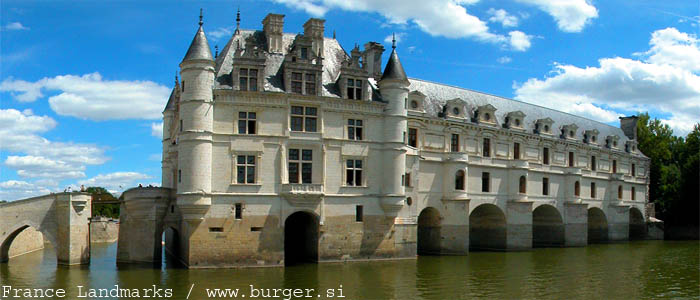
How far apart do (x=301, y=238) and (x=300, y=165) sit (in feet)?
17.7

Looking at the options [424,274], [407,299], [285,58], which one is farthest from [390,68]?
[407,299]

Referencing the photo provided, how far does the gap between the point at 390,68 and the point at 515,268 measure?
12.9 metres

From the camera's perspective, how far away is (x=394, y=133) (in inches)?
1342

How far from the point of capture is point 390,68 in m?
34.6

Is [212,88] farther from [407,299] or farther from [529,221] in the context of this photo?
[529,221]

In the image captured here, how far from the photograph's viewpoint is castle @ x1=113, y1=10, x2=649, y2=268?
98.9ft

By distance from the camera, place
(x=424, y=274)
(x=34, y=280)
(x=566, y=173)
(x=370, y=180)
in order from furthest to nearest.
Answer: (x=566, y=173) → (x=370, y=180) → (x=424, y=274) → (x=34, y=280)

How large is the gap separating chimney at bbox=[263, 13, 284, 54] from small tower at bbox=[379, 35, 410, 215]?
6.12 meters

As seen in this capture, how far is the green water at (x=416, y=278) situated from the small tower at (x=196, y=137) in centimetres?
342

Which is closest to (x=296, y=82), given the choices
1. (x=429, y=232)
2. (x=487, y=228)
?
(x=429, y=232)

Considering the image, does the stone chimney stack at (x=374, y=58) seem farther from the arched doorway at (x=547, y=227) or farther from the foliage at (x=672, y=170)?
the foliage at (x=672, y=170)

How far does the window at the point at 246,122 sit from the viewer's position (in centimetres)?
3095

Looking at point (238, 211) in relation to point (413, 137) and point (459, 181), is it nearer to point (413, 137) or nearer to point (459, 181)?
point (413, 137)

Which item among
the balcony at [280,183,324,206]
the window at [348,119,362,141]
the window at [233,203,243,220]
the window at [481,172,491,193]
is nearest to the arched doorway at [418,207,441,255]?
the window at [481,172,491,193]
